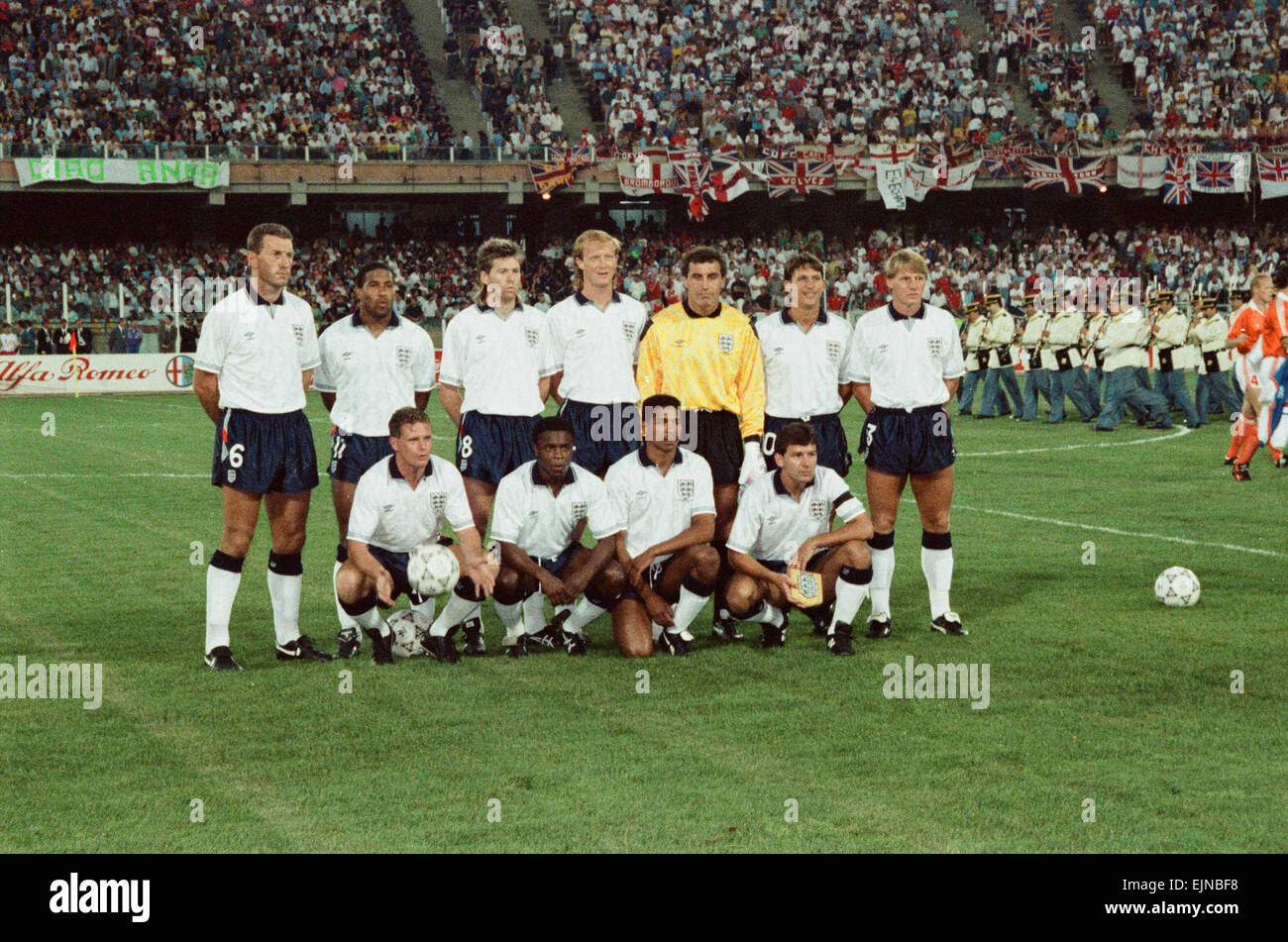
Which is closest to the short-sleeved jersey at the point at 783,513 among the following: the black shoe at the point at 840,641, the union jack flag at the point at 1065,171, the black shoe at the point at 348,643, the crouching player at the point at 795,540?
the crouching player at the point at 795,540

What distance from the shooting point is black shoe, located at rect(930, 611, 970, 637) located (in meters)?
9.23

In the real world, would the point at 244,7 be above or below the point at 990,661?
above

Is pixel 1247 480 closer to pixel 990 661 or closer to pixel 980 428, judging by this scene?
pixel 980 428

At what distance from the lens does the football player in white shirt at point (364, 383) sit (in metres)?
8.88

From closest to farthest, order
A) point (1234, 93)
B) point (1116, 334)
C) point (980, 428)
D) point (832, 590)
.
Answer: point (832, 590)
point (1116, 334)
point (980, 428)
point (1234, 93)

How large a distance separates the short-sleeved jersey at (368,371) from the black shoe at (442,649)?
1.24 m

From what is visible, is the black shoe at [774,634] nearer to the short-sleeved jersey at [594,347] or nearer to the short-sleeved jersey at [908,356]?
the short-sleeved jersey at [908,356]

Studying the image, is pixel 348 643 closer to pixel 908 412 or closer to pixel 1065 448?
pixel 908 412

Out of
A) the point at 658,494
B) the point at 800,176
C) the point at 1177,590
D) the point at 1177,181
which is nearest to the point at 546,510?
the point at 658,494

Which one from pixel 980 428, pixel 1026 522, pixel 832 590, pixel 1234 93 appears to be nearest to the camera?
pixel 832 590

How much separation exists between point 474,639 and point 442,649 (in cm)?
30
